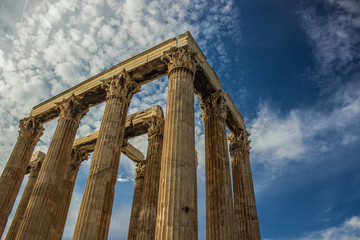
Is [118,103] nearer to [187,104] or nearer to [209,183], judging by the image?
[187,104]

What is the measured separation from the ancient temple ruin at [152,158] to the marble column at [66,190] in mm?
128

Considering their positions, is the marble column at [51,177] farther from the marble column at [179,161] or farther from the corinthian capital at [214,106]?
the corinthian capital at [214,106]

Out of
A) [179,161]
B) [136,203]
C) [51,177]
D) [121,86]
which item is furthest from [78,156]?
[179,161]

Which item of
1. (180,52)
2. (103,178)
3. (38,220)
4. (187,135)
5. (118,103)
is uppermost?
Result: (180,52)

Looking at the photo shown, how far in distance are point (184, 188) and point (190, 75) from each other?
7482 millimetres

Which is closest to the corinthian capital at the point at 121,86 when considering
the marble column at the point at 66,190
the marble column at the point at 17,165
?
the marble column at the point at 17,165

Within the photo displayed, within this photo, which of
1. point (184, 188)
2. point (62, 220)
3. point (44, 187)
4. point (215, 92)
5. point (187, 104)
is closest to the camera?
point (184, 188)

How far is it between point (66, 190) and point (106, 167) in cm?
1463

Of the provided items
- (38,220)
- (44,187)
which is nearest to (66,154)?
(44,187)

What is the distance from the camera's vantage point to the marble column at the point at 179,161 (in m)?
11.2

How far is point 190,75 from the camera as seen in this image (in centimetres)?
1656

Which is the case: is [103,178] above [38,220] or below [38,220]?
above

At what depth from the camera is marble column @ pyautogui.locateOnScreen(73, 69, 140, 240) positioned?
13.8m

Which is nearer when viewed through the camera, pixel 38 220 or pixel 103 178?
pixel 103 178
